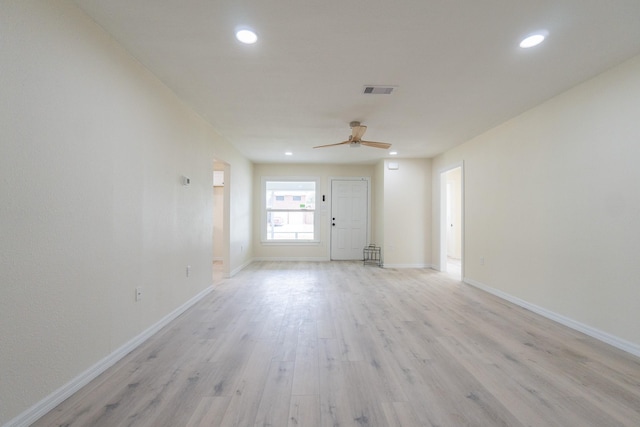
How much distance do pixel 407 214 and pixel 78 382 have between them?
18.6 ft

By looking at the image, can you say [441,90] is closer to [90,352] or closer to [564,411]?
[564,411]

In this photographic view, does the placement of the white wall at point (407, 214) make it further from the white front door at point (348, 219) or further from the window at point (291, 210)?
the window at point (291, 210)

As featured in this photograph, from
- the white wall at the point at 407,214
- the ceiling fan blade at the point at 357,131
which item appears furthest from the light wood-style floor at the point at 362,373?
the white wall at the point at 407,214

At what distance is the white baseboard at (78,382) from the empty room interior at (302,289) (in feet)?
0.05

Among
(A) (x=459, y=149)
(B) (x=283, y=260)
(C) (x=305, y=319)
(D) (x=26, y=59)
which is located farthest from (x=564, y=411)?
(B) (x=283, y=260)

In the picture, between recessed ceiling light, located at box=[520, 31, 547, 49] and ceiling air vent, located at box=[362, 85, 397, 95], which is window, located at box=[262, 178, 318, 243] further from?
recessed ceiling light, located at box=[520, 31, 547, 49]

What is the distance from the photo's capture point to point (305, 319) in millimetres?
2947

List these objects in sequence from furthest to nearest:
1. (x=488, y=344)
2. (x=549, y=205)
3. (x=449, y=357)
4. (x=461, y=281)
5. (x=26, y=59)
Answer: (x=461, y=281) < (x=549, y=205) < (x=488, y=344) < (x=449, y=357) < (x=26, y=59)

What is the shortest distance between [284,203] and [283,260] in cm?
143

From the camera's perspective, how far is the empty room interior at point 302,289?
1.50 meters

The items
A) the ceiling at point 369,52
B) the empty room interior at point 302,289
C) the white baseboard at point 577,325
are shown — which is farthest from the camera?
the white baseboard at point 577,325

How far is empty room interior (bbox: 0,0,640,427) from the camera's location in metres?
1.50

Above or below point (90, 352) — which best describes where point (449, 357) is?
below

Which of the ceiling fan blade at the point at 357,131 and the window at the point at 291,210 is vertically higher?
the ceiling fan blade at the point at 357,131
